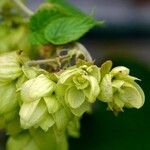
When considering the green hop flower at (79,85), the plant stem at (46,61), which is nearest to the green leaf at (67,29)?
the plant stem at (46,61)

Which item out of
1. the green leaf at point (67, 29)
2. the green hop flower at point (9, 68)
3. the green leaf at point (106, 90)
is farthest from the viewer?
the green leaf at point (67, 29)

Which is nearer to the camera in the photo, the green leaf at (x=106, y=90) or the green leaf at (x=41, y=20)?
the green leaf at (x=106, y=90)

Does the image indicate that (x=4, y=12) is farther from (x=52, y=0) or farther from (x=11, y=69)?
(x=11, y=69)

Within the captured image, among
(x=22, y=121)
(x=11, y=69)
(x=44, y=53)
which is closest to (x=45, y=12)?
(x=44, y=53)

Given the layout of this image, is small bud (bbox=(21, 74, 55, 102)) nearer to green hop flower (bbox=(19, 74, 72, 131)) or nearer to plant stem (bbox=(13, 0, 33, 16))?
green hop flower (bbox=(19, 74, 72, 131))

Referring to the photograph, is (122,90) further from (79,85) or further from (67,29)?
(67,29)

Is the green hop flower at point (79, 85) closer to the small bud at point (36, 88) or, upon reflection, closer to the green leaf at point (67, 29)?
the small bud at point (36, 88)

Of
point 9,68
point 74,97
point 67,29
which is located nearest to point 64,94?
→ point 74,97
